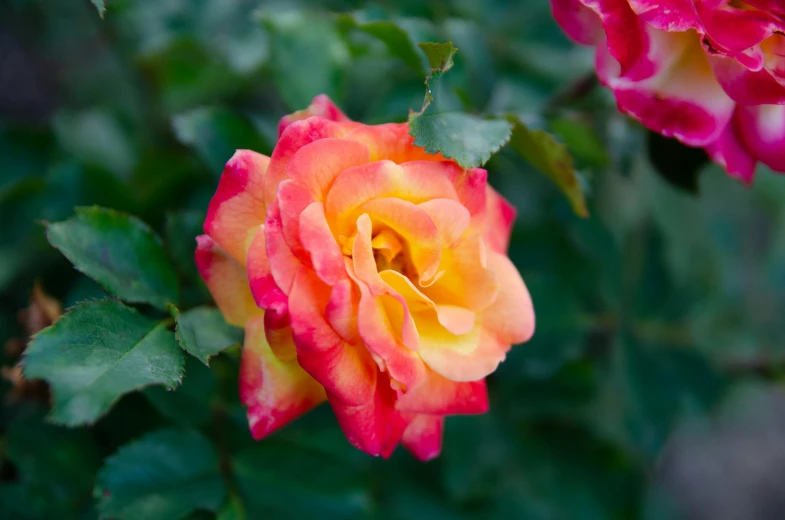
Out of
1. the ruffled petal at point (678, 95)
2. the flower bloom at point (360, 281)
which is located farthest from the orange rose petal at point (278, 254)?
the ruffled petal at point (678, 95)

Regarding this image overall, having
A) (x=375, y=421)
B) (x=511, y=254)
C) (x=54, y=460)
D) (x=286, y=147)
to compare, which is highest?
(x=286, y=147)

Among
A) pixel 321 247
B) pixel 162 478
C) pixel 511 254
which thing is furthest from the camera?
pixel 511 254

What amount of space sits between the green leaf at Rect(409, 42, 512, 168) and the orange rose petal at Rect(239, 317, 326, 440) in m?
0.13

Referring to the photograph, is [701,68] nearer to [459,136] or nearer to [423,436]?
[459,136]

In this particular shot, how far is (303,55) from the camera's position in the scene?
518 millimetres

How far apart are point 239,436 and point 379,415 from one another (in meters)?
0.19

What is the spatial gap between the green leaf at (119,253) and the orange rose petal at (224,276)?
5cm

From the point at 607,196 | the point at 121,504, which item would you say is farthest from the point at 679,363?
the point at 121,504

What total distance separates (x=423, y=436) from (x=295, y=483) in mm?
159

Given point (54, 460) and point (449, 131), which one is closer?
point (449, 131)

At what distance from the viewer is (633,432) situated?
64 cm

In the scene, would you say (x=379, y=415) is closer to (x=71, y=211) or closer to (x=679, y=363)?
(x=71, y=211)

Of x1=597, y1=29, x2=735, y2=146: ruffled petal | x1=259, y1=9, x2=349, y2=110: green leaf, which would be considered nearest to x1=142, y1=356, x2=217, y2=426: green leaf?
x1=259, y1=9, x2=349, y2=110: green leaf

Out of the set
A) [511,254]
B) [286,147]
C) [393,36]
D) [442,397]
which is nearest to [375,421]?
[442,397]
